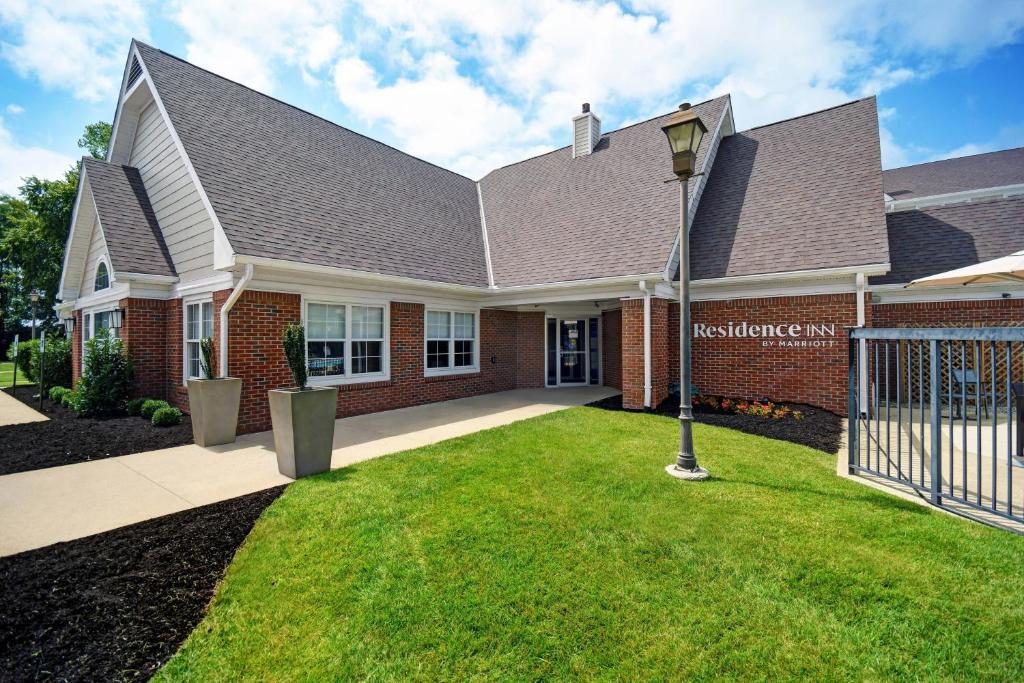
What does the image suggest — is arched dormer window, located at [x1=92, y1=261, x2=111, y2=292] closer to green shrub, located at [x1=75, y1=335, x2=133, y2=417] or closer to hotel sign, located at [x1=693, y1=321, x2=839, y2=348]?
green shrub, located at [x1=75, y1=335, x2=133, y2=417]

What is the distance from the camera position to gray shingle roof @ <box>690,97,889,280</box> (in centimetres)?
973

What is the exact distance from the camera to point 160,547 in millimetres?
4008

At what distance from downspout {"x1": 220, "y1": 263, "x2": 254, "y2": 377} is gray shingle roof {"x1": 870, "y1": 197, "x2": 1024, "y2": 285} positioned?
553 inches

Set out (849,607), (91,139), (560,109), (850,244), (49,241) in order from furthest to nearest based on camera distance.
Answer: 1. (91,139)
2. (49,241)
3. (560,109)
4. (850,244)
5. (849,607)

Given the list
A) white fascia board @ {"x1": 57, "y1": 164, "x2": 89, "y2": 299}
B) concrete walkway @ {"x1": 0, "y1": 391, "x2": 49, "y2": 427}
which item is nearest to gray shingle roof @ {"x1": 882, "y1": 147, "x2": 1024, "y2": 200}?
white fascia board @ {"x1": 57, "y1": 164, "x2": 89, "y2": 299}

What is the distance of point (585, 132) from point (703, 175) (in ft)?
15.8

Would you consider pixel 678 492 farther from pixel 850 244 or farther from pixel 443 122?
pixel 443 122

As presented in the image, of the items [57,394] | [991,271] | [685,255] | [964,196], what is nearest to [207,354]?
[685,255]

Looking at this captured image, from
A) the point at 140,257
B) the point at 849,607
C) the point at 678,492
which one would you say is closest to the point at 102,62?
the point at 140,257

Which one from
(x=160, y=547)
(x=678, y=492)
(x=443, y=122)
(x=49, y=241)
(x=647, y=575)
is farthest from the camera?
(x=49, y=241)

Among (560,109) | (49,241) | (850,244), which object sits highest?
(560,109)

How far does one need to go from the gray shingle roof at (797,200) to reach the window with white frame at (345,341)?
25.7 feet

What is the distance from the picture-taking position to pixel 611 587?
3287 mm

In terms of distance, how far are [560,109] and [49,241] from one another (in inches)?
1109
